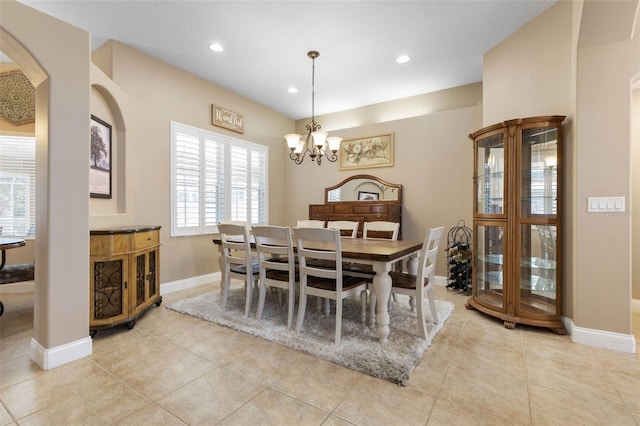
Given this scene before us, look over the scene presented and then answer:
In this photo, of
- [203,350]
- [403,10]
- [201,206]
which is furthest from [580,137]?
[201,206]

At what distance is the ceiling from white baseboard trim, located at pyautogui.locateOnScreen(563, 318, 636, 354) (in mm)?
2969

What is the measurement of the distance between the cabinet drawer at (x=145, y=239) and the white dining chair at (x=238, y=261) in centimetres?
69

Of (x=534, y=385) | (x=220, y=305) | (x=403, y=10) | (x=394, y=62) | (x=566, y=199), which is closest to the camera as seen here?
(x=534, y=385)

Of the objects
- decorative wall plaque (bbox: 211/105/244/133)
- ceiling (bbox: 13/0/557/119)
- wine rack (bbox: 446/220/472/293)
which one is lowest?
wine rack (bbox: 446/220/472/293)

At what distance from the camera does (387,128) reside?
4.82 metres

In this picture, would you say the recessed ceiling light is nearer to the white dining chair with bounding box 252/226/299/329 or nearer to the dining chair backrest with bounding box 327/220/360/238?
the white dining chair with bounding box 252/226/299/329

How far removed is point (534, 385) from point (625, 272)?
4.27 ft

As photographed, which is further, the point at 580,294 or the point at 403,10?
the point at 403,10

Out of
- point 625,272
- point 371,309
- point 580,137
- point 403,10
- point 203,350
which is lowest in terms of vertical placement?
point 203,350

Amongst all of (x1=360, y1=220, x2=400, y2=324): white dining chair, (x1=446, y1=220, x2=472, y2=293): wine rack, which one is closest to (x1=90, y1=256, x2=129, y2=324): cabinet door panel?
(x1=360, y1=220, x2=400, y2=324): white dining chair

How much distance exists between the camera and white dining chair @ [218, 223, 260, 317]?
290cm

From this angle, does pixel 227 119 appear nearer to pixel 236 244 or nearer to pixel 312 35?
pixel 312 35

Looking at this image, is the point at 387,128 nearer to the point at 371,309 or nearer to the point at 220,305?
the point at 371,309

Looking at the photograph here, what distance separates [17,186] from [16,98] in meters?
1.17
